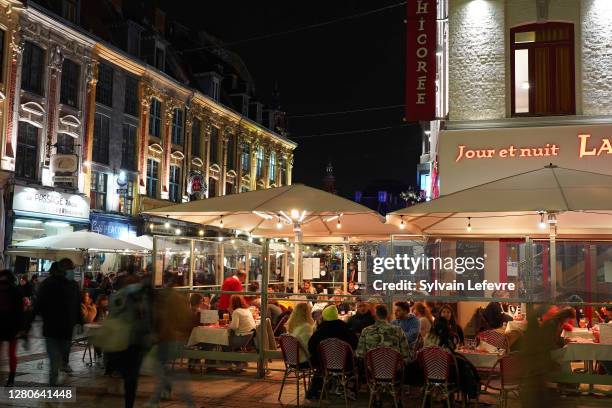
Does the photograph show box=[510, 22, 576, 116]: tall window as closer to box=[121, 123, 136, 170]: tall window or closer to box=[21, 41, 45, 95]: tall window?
box=[21, 41, 45, 95]: tall window

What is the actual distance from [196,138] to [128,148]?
8.10m

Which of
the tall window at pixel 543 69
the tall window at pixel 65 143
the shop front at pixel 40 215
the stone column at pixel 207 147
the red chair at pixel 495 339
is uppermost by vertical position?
the stone column at pixel 207 147

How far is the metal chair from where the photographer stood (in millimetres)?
8828

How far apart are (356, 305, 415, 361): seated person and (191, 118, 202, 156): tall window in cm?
3468

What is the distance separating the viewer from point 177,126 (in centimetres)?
4084

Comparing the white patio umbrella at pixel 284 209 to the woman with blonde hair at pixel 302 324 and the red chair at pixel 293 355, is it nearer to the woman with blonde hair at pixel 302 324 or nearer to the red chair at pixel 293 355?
the woman with blonde hair at pixel 302 324

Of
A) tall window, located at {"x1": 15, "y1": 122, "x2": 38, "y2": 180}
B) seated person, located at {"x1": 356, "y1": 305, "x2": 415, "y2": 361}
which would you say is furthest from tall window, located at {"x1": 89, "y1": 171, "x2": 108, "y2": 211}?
seated person, located at {"x1": 356, "y1": 305, "x2": 415, "y2": 361}

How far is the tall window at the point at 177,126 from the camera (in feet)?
133

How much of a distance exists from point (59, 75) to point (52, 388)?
77.6 feet

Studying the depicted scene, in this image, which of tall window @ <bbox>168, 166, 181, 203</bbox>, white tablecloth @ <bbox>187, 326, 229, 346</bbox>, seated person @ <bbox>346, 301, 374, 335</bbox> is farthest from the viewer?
tall window @ <bbox>168, 166, 181, 203</bbox>

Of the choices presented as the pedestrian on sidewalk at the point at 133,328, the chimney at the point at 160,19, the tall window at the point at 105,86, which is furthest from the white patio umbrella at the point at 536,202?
the chimney at the point at 160,19

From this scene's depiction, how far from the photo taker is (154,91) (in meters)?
37.7

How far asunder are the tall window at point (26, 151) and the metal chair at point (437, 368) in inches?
919

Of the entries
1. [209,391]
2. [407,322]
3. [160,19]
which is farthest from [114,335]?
[160,19]
